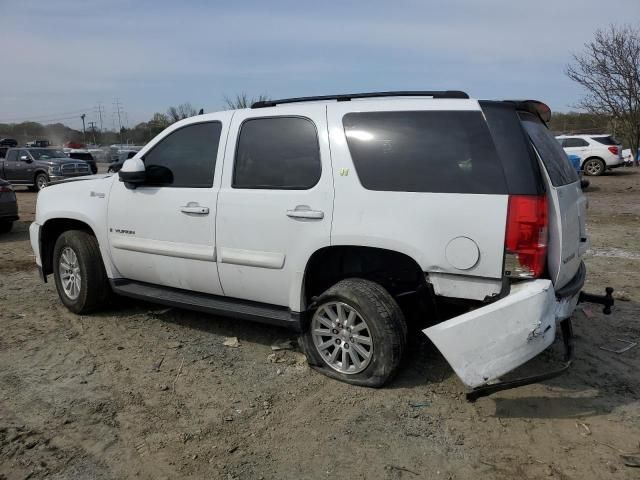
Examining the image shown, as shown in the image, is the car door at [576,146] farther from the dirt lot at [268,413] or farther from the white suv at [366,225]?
the white suv at [366,225]

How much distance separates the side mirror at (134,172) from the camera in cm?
444

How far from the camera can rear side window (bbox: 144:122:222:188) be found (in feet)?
14.1

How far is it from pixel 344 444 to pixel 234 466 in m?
0.63

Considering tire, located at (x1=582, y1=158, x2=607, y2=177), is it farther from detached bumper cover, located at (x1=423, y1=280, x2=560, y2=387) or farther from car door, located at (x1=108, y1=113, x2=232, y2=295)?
detached bumper cover, located at (x1=423, y1=280, x2=560, y2=387)

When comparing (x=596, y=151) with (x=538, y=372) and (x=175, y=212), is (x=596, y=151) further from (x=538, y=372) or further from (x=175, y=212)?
(x=175, y=212)

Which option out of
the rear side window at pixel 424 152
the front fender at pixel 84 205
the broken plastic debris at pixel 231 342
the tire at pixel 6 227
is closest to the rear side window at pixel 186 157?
the front fender at pixel 84 205

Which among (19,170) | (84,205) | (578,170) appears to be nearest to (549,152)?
(84,205)

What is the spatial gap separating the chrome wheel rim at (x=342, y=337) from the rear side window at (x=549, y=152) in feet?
5.05

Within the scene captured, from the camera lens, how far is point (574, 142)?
22344 mm

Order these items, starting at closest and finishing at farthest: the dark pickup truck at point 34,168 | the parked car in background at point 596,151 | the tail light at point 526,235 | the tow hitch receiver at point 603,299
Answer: the tail light at point 526,235
the tow hitch receiver at point 603,299
the dark pickup truck at point 34,168
the parked car in background at point 596,151

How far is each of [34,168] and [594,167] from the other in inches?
863

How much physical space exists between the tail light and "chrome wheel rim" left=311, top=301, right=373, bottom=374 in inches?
41.3

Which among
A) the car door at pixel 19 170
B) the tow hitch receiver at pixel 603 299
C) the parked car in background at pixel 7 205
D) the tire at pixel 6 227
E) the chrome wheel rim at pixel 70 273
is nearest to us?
the tow hitch receiver at pixel 603 299

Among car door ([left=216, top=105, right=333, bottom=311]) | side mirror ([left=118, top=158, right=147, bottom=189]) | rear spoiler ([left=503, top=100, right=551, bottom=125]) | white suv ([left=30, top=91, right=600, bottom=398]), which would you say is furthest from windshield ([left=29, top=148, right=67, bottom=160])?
rear spoiler ([left=503, top=100, right=551, bottom=125])
